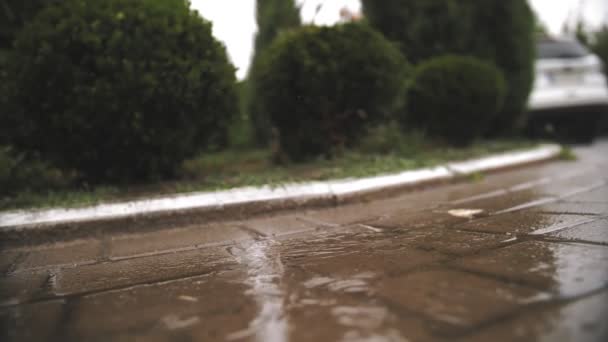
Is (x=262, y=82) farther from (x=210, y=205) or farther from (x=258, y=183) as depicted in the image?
(x=210, y=205)

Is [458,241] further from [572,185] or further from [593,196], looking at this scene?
[572,185]

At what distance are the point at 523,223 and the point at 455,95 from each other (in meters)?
3.45

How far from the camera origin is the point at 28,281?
6.45 feet

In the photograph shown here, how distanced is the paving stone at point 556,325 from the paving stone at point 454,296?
0.18 feet

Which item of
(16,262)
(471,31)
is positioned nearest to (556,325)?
(16,262)

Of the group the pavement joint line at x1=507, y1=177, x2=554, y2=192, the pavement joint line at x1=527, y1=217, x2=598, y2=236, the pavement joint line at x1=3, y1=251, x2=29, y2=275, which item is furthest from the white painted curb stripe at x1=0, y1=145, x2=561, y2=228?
the pavement joint line at x1=527, y1=217, x2=598, y2=236

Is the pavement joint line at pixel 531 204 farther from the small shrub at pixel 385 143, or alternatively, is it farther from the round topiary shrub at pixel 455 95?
the round topiary shrub at pixel 455 95

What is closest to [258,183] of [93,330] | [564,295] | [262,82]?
[262,82]

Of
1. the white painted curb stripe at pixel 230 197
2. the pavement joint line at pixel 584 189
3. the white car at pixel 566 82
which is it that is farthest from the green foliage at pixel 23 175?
the white car at pixel 566 82

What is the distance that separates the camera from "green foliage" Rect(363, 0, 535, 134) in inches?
263

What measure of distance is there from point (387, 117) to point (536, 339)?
13.2ft

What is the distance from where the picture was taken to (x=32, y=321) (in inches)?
58.6

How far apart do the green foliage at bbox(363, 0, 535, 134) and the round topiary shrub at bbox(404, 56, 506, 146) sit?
1.18 m

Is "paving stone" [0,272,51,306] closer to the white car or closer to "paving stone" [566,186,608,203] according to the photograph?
"paving stone" [566,186,608,203]
